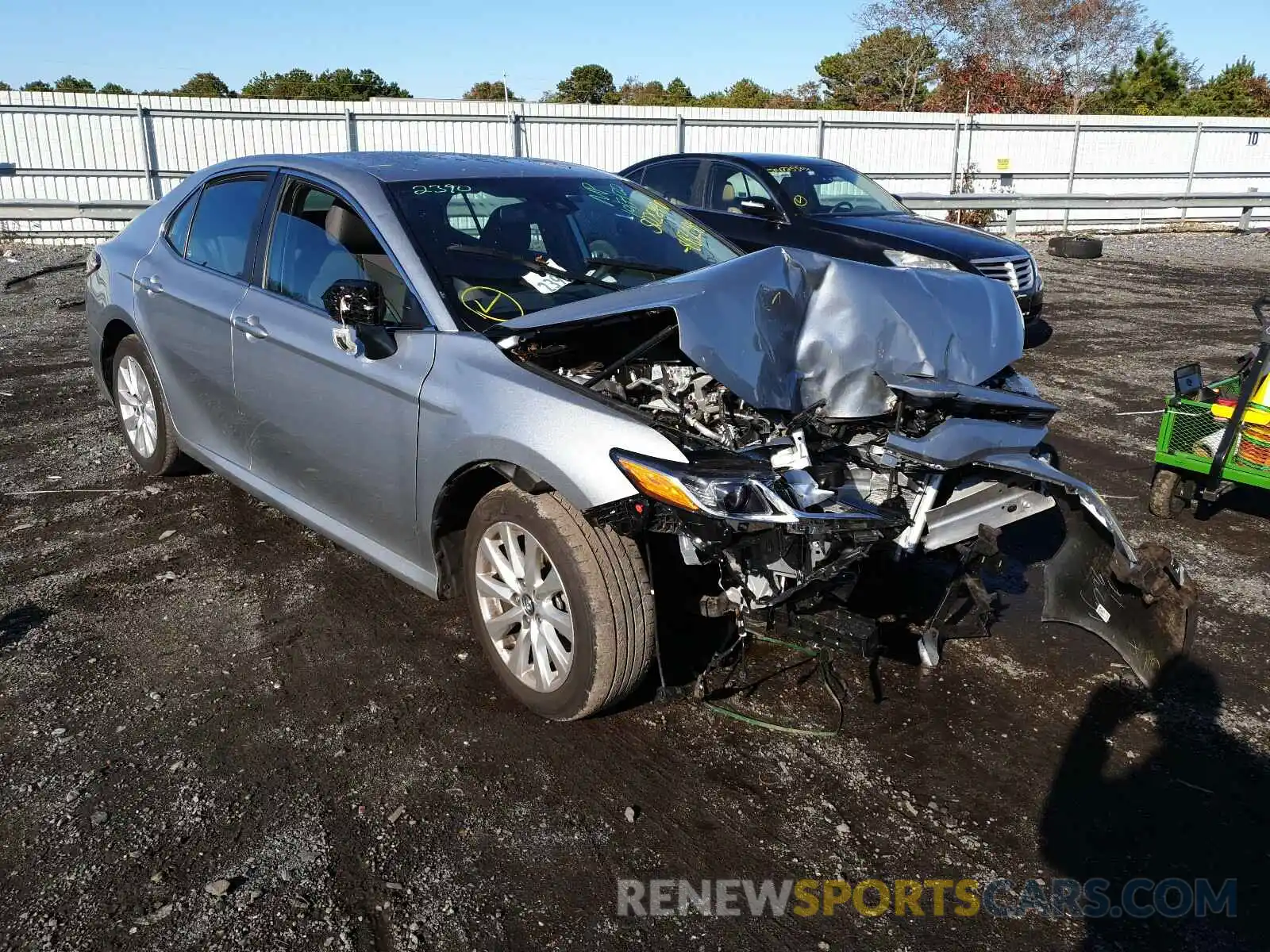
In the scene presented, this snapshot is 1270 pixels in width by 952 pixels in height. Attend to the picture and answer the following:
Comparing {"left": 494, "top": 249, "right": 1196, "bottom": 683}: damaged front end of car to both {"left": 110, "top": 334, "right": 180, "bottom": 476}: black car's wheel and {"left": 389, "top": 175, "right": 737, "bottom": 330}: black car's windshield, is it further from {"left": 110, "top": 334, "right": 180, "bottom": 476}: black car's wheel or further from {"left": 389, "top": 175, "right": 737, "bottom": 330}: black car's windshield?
{"left": 110, "top": 334, "right": 180, "bottom": 476}: black car's wheel

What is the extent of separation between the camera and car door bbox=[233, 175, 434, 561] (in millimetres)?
3654

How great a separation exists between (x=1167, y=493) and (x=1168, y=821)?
283cm

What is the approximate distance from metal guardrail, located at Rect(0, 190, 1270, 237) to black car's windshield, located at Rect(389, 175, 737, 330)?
863 cm

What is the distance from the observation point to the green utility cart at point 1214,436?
4.82 meters

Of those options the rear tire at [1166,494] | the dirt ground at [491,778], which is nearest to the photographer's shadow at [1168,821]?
the dirt ground at [491,778]

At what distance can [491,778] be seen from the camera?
3.15 m

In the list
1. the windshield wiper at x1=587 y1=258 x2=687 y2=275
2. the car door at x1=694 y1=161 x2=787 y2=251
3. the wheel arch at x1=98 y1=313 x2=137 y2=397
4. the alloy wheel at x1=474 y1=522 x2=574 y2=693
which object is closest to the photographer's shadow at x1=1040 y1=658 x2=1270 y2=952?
the alloy wheel at x1=474 y1=522 x2=574 y2=693

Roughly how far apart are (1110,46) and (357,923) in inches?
1672

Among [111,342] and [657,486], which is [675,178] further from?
[657,486]

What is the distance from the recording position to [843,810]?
3002mm

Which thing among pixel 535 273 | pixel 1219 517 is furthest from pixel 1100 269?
pixel 535 273

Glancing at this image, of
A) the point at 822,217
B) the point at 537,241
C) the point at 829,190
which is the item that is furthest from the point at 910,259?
the point at 537,241

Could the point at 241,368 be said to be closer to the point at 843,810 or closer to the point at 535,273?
the point at 535,273

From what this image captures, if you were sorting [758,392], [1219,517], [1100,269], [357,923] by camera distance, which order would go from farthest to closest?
[1100,269] → [1219,517] → [758,392] → [357,923]
